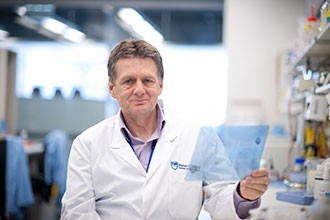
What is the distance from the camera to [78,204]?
1.56 m

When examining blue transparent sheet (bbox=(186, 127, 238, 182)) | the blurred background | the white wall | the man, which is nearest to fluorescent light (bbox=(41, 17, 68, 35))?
the blurred background

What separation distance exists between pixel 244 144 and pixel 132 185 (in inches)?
17.7

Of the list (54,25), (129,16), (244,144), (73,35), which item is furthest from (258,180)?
(73,35)

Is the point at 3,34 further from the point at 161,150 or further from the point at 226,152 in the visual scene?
the point at 226,152

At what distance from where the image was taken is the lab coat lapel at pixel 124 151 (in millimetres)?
1581

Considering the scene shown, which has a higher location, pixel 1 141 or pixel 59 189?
pixel 1 141

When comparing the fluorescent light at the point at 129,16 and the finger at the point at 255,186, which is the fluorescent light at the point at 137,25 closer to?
the fluorescent light at the point at 129,16

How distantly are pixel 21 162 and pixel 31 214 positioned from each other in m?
1.07

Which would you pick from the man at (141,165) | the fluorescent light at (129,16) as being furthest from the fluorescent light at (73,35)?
the man at (141,165)

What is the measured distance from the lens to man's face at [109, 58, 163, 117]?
158 centimetres

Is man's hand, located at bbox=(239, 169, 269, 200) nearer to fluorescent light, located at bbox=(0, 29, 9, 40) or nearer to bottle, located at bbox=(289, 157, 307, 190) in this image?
bottle, located at bbox=(289, 157, 307, 190)

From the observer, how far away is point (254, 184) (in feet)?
4.44

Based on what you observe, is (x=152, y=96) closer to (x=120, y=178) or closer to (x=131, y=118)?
(x=131, y=118)

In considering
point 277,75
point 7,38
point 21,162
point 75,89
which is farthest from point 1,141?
point 7,38
